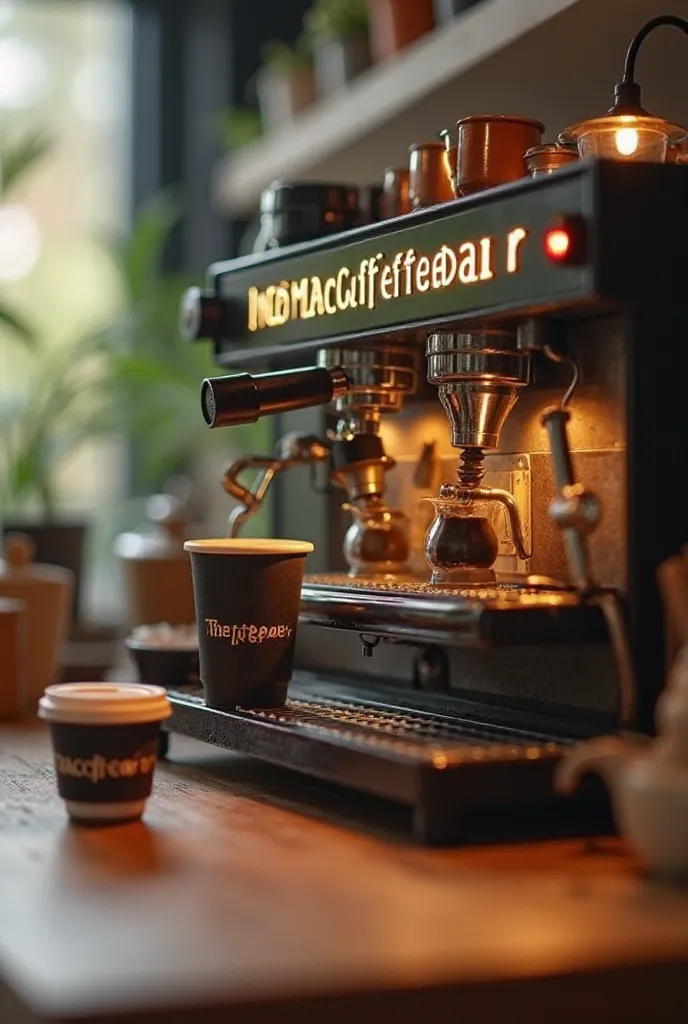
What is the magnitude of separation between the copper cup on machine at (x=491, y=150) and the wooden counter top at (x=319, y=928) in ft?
1.91

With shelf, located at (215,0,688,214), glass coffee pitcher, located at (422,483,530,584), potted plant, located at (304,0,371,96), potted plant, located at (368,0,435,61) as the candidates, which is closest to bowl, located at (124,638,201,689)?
glass coffee pitcher, located at (422,483,530,584)

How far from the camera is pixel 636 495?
4.41 ft

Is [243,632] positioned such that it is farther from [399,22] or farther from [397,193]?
[399,22]

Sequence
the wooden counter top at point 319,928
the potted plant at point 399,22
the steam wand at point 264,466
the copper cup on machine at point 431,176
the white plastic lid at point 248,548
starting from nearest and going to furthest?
Answer: the wooden counter top at point 319,928, the white plastic lid at point 248,548, the copper cup on machine at point 431,176, the steam wand at point 264,466, the potted plant at point 399,22

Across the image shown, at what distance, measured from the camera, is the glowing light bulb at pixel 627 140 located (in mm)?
1431

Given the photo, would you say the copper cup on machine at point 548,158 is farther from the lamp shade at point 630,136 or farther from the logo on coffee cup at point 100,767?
the logo on coffee cup at point 100,767

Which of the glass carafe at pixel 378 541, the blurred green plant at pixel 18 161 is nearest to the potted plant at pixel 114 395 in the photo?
the blurred green plant at pixel 18 161

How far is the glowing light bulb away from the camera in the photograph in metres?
1.43

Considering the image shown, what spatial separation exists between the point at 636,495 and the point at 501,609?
148 millimetres

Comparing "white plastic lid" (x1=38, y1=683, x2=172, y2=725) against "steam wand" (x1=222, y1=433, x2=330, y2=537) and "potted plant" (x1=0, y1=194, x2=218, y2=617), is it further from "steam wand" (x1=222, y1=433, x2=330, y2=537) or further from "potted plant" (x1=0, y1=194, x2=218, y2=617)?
"potted plant" (x1=0, y1=194, x2=218, y2=617)

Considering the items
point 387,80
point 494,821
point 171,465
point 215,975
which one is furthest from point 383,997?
point 171,465

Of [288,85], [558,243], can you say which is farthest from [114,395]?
[558,243]

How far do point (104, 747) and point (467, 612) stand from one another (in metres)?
0.32

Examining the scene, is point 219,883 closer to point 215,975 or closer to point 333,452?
point 215,975
